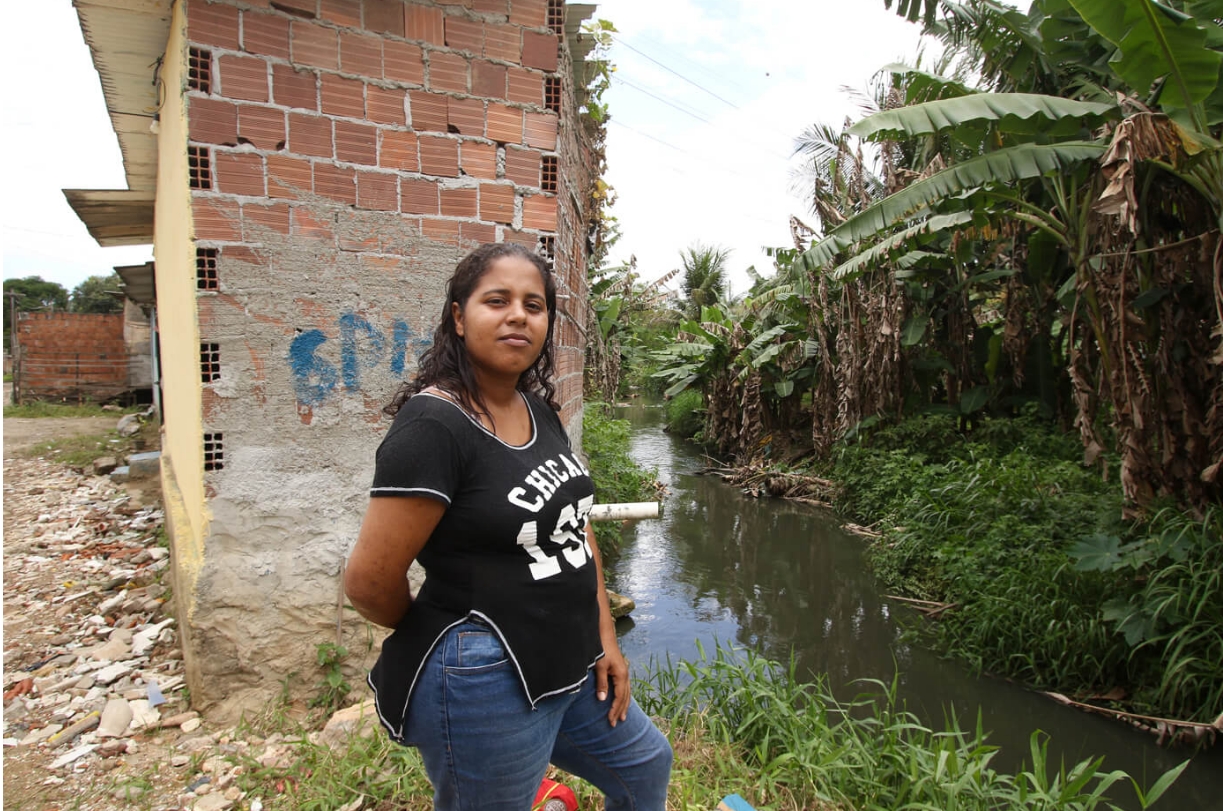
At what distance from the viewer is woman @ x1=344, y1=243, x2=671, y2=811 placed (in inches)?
48.1

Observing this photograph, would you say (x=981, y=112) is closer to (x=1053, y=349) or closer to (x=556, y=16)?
(x=556, y=16)

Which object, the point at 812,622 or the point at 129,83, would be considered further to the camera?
the point at 812,622

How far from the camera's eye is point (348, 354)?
9.96ft

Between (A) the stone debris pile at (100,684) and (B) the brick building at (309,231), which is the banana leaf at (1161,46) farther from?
(A) the stone debris pile at (100,684)

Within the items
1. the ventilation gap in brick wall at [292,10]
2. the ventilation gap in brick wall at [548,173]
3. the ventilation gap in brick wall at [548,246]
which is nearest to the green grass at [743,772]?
the ventilation gap in brick wall at [548,246]

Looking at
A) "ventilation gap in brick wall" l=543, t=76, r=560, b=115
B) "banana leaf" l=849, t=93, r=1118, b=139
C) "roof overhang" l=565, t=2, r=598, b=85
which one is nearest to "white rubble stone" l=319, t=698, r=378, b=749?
"ventilation gap in brick wall" l=543, t=76, r=560, b=115

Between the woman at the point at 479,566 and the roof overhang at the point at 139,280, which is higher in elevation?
the roof overhang at the point at 139,280

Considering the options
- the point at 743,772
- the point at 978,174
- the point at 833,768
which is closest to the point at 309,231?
the point at 743,772

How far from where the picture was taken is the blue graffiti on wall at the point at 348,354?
9.76 ft

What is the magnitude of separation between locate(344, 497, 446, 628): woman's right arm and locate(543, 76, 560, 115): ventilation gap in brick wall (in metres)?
2.55

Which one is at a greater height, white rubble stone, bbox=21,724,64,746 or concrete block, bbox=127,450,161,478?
concrete block, bbox=127,450,161,478

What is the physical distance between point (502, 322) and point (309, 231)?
6.35ft

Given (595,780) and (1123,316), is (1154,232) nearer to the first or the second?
(1123,316)

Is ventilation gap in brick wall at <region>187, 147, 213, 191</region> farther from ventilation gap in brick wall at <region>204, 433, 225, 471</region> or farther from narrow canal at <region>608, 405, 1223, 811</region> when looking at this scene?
narrow canal at <region>608, 405, 1223, 811</region>
